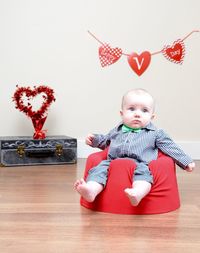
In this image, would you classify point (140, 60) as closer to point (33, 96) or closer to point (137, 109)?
point (33, 96)

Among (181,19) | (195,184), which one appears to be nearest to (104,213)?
(195,184)

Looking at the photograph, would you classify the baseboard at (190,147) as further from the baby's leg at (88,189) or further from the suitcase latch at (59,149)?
the baby's leg at (88,189)

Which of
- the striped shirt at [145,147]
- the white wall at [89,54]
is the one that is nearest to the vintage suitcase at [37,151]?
the white wall at [89,54]

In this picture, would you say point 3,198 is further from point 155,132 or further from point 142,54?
point 142,54

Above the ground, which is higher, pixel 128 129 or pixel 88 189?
pixel 128 129

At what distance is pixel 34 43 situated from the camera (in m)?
3.12

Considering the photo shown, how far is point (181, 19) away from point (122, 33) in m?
0.46

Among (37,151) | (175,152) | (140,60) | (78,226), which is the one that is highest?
(140,60)

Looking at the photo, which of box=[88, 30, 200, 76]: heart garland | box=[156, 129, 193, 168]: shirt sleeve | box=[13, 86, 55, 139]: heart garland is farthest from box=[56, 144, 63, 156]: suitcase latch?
box=[156, 129, 193, 168]: shirt sleeve

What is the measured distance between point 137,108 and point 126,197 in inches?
16.3

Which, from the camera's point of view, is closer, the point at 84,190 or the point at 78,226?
the point at 78,226

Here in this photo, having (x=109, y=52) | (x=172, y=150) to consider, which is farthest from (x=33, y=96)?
(x=172, y=150)

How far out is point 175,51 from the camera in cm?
311

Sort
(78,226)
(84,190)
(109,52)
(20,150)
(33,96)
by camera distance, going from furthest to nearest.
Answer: (109,52) → (33,96) → (20,150) → (84,190) → (78,226)
